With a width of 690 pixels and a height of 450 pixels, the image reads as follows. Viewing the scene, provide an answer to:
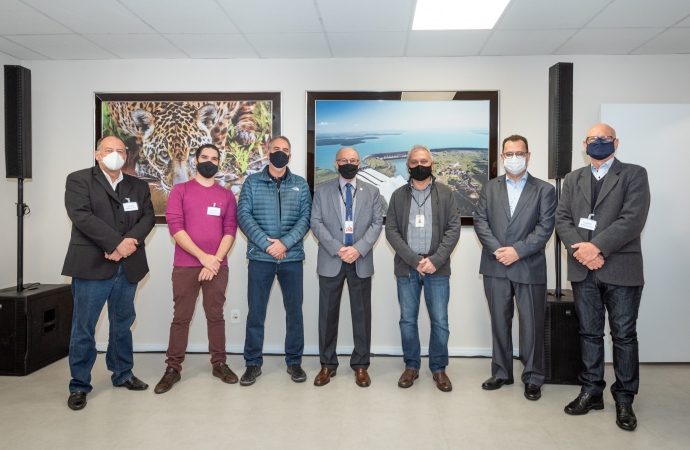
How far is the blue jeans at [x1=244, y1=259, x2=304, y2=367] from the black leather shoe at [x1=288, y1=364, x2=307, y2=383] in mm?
38

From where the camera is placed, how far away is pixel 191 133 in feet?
14.4

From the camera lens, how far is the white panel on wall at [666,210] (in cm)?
409

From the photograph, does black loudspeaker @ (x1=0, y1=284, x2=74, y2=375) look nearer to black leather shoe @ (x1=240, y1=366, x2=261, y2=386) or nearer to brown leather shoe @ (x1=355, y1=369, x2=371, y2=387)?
black leather shoe @ (x1=240, y1=366, x2=261, y2=386)

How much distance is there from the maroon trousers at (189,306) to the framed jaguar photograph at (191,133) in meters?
1.15

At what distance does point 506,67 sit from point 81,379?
14.3 ft

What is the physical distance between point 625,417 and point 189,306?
3023mm

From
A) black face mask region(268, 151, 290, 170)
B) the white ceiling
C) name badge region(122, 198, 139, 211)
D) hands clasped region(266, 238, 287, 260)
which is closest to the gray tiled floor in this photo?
hands clasped region(266, 238, 287, 260)

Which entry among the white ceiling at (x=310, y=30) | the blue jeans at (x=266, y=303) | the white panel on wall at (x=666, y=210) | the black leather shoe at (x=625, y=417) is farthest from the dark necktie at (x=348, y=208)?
the white panel on wall at (x=666, y=210)

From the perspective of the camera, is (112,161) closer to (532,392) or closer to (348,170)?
(348,170)

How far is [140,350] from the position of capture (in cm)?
445

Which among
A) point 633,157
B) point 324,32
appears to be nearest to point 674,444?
point 633,157

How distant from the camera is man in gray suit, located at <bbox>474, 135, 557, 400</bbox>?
10.7 feet

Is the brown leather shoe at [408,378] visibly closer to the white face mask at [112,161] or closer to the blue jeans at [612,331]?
the blue jeans at [612,331]

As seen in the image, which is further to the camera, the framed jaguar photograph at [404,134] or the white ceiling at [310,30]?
the framed jaguar photograph at [404,134]
